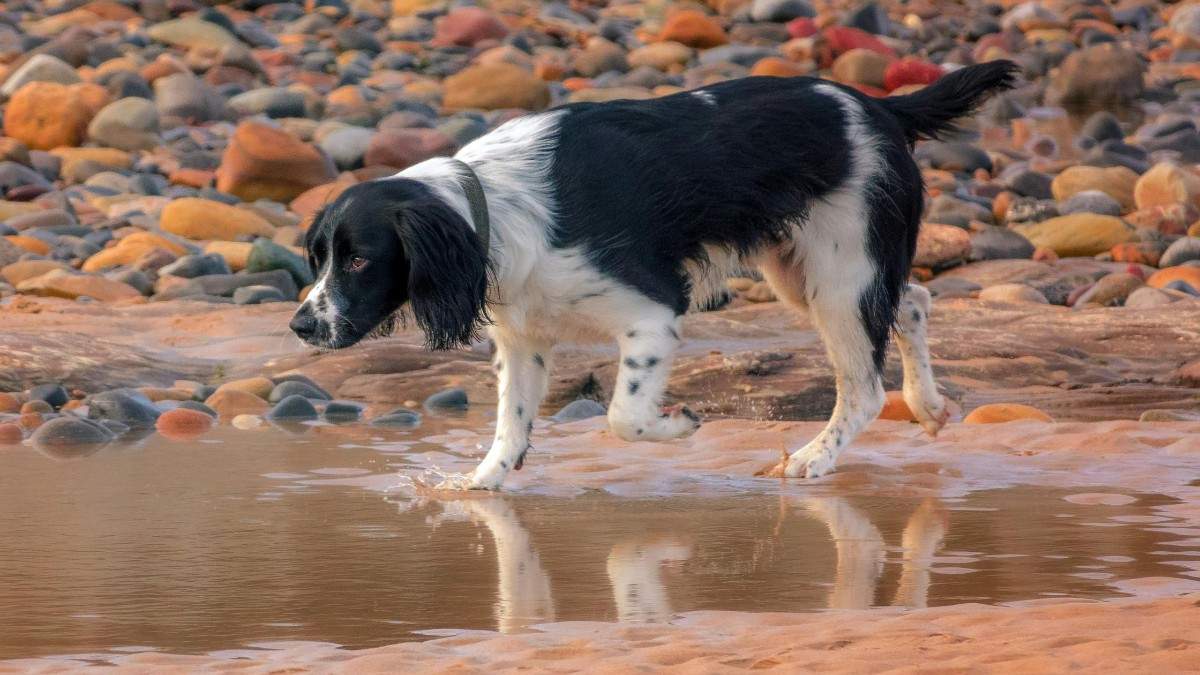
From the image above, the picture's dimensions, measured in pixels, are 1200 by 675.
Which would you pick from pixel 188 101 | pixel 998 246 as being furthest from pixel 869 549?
pixel 188 101

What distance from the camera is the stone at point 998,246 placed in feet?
35.8

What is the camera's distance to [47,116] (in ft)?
45.8

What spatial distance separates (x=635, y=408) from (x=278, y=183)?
782cm

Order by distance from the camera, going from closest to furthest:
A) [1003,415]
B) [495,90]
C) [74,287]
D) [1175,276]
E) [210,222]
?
[1003,415] → [74,287] → [1175,276] → [210,222] → [495,90]

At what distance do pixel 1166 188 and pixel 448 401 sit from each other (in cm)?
725

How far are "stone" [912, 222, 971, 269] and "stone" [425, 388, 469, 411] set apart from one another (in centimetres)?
410

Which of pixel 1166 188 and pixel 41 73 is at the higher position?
pixel 1166 188

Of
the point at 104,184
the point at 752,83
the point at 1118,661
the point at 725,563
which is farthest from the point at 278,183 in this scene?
the point at 1118,661

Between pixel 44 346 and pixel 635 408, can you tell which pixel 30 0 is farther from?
pixel 635 408

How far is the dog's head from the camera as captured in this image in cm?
474

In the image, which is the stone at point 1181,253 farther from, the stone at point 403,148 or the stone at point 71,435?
the stone at point 71,435

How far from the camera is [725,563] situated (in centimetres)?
404

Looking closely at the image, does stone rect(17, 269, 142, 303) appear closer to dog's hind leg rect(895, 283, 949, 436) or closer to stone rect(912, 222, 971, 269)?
stone rect(912, 222, 971, 269)

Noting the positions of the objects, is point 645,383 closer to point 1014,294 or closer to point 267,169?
point 1014,294
